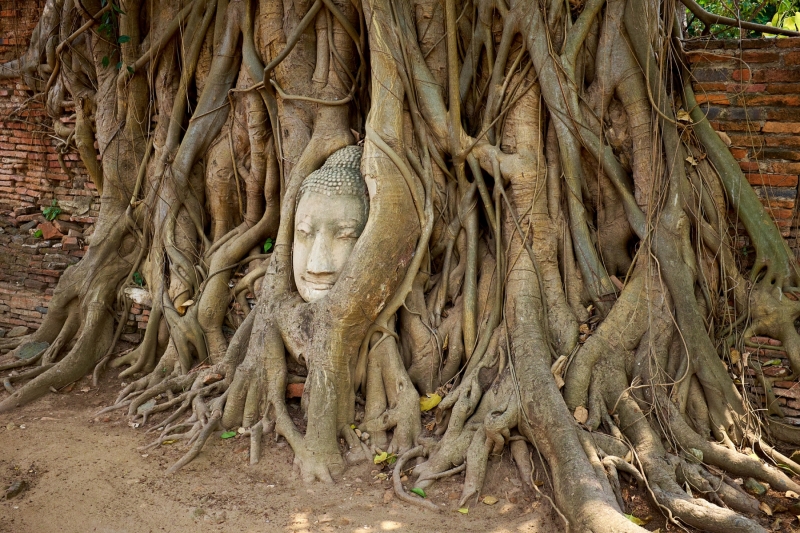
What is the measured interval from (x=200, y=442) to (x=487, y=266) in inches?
77.8

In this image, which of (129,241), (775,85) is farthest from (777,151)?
(129,241)

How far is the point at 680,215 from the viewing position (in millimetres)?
3773

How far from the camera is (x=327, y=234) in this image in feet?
13.1

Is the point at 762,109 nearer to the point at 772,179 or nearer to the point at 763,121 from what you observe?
the point at 763,121

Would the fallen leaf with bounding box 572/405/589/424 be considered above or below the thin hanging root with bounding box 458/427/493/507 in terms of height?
above

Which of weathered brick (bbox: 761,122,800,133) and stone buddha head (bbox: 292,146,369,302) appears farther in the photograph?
stone buddha head (bbox: 292,146,369,302)

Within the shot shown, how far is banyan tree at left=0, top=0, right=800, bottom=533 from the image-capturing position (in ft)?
11.6

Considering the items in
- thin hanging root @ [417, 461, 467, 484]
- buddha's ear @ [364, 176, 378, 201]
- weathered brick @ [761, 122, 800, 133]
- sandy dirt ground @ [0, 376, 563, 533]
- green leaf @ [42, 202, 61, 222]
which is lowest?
sandy dirt ground @ [0, 376, 563, 533]

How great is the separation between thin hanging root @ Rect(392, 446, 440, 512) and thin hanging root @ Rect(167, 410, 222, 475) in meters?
1.12

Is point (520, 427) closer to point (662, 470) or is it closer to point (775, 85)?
point (662, 470)

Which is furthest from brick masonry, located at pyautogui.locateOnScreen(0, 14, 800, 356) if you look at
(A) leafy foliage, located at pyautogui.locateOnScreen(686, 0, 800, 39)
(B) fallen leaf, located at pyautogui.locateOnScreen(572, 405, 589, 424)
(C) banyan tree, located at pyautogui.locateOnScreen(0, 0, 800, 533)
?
(A) leafy foliage, located at pyautogui.locateOnScreen(686, 0, 800, 39)

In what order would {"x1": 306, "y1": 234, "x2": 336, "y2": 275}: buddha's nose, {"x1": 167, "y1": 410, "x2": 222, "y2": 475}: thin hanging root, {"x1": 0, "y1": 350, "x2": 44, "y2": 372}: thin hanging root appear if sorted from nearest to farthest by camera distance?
1. {"x1": 167, "y1": 410, "x2": 222, "y2": 475}: thin hanging root
2. {"x1": 306, "y1": 234, "x2": 336, "y2": 275}: buddha's nose
3. {"x1": 0, "y1": 350, "x2": 44, "y2": 372}: thin hanging root

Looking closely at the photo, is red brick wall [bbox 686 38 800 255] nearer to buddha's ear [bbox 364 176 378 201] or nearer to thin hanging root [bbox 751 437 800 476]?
thin hanging root [bbox 751 437 800 476]

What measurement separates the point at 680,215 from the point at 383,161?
1723mm
